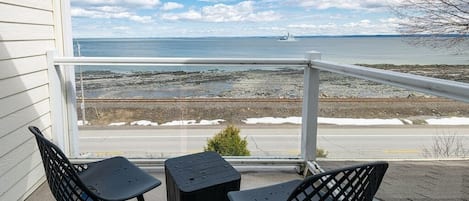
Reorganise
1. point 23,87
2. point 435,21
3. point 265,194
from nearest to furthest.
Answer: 1. point 265,194
2. point 23,87
3. point 435,21

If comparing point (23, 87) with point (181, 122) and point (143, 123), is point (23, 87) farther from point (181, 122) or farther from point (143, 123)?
point (181, 122)

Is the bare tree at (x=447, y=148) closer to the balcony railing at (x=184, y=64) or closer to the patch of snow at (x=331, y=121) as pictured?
the patch of snow at (x=331, y=121)

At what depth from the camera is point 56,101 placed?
122 inches

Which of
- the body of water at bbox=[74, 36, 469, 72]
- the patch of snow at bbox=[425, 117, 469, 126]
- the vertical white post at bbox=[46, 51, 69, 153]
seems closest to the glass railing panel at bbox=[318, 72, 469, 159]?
the patch of snow at bbox=[425, 117, 469, 126]

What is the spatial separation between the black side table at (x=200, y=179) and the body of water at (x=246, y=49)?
113 cm

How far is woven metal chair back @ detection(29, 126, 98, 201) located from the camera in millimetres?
1425

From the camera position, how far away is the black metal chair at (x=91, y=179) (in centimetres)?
144

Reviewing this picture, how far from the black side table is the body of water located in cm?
113

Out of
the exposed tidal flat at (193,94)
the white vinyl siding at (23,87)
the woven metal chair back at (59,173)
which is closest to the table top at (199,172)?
the woven metal chair back at (59,173)

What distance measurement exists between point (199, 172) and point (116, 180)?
477 millimetres

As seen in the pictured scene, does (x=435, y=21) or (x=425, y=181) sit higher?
(x=435, y=21)

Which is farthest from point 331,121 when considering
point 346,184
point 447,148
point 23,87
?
point 23,87

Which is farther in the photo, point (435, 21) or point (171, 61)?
point (435, 21)

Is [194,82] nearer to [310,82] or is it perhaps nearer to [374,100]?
[310,82]
